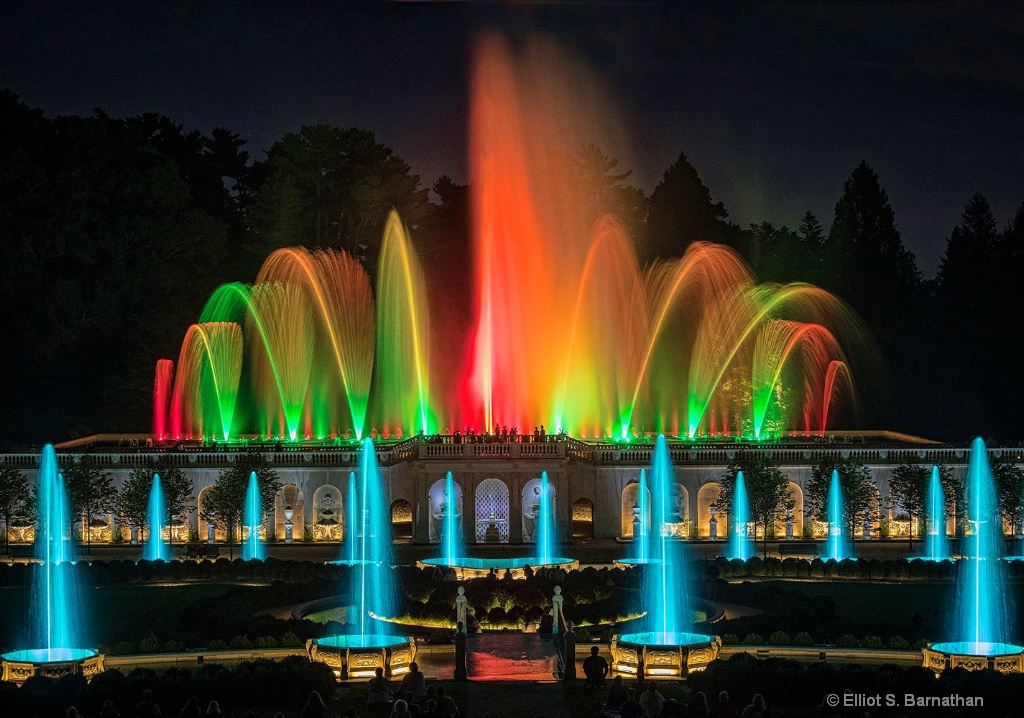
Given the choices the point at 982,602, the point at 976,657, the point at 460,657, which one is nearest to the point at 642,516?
the point at 982,602

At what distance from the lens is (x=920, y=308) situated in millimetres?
104312

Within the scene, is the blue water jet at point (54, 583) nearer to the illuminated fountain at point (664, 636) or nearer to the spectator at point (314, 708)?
the spectator at point (314, 708)

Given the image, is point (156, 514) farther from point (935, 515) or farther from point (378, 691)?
point (378, 691)

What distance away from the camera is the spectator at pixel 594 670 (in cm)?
3747

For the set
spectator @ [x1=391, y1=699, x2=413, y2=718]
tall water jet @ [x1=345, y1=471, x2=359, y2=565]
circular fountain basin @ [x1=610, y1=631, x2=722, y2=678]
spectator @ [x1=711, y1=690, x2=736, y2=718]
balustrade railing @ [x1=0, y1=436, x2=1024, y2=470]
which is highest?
balustrade railing @ [x1=0, y1=436, x2=1024, y2=470]

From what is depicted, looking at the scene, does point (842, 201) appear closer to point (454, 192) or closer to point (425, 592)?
point (454, 192)

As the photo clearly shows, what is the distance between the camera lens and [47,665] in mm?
37781

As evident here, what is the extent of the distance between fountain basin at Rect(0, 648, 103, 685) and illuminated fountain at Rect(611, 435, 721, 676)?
11317mm

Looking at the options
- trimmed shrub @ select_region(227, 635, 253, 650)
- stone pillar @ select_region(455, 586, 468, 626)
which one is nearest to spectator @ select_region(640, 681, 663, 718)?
stone pillar @ select_region(455, 586, 468, 626)

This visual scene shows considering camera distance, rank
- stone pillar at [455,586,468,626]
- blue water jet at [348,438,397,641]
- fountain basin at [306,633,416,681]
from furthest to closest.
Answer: blue water jet at [348,438,397,641], stone pillar at [455,586,468,626], fountain basin at [306,633,416,681]

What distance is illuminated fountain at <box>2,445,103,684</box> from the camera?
38.1 metres

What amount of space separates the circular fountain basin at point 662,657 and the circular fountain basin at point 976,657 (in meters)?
4.65

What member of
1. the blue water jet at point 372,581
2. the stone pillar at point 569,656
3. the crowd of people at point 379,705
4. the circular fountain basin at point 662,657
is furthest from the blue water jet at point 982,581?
the blue water jet at point 372,581

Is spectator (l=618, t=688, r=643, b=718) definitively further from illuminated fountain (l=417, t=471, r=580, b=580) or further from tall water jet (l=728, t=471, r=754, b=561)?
tall water jet (l=728, t=471, r=754, b=561)
